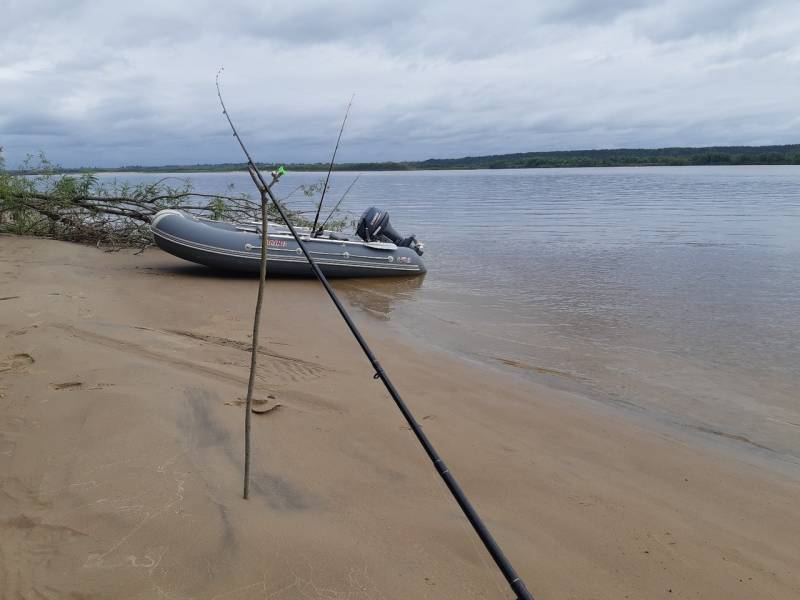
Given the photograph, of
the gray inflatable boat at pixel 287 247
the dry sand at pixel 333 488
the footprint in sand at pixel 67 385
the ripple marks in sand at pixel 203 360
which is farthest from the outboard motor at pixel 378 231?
the footprint in sand at pixel 67 385

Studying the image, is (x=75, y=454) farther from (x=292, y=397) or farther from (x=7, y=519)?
(x=292, y=397)

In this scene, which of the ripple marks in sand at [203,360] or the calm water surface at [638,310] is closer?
the ripple marks in sand at [203,360]

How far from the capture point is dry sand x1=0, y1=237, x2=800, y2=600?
8.04 feet

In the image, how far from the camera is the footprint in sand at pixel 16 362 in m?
4.22

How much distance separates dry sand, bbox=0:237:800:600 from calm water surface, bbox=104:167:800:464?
887 millimetres

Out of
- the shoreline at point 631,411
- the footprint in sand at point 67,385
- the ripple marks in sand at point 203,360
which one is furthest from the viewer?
the ripple marks in sand at point 203,360

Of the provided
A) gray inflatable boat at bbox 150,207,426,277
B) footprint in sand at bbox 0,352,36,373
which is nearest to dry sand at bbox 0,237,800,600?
footprint in sand at bbox 0,352,36,373

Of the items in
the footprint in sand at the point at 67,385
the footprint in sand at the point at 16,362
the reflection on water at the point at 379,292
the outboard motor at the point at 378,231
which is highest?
the outboard motor at the point at 378,231

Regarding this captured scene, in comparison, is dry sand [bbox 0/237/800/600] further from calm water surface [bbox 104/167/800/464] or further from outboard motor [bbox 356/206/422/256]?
outboard motor [bbox 356/206/422/256]

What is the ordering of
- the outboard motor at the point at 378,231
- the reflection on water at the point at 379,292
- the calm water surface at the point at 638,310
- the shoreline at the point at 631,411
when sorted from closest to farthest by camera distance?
the shoreline at the point at 631,411
the calm water surface at the point at 638,310
the reflection on water at the point at 379,292
the outboard motor at the point at 378,231

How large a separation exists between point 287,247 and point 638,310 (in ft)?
18.0

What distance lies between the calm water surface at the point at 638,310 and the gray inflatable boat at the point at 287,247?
17.3 inches

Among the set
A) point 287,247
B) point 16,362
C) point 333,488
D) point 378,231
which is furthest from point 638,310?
point 16,362

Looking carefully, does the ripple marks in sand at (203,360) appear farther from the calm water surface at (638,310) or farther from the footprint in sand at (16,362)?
the calm water surface at (638,310)
